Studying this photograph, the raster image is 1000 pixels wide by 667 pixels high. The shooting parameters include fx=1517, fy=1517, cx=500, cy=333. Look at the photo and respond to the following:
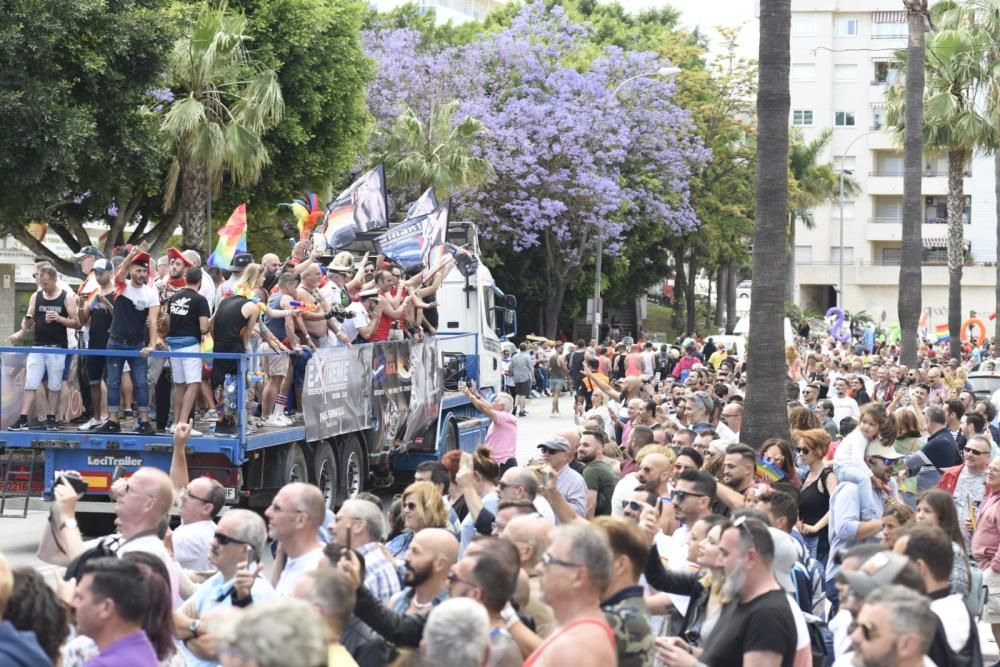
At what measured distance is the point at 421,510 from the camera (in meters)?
7.95

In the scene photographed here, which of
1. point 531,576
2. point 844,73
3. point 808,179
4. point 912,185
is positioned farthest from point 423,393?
point 844,73

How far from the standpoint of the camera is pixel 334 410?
612 inches

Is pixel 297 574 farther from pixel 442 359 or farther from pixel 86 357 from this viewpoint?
pixel 442 359

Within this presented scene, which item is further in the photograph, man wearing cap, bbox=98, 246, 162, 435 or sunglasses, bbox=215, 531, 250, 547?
man wearing cap, bbox=98, 246, 162, 435

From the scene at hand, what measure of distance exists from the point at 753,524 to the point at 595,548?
3.68ft

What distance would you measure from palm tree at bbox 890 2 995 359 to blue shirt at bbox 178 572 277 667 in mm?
35218

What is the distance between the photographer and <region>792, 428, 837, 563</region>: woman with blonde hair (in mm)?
9930

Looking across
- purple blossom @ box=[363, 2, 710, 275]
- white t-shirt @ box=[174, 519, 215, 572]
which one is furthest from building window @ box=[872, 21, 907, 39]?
white t-shirt @ box=[174, 519, 215, 572]

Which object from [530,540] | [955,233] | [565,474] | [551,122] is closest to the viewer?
[530,540]

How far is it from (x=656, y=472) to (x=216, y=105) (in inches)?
901

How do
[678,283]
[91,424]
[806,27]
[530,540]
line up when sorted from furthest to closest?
[806,27]
[678,283]
[91,424]
[530,540]

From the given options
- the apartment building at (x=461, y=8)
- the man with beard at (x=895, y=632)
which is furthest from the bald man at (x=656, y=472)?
the apartment building at (x=461, y=8)

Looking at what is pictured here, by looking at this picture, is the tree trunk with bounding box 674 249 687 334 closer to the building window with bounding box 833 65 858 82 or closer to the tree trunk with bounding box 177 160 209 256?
the building window with bounding box 833 65 858 82

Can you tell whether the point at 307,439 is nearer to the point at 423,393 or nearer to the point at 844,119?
the point at 423,393
